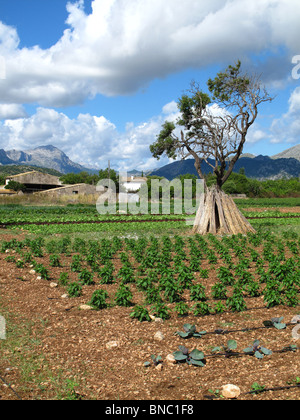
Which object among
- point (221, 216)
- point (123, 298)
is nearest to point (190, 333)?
point (123, 298)

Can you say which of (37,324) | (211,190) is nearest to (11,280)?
(37,324)

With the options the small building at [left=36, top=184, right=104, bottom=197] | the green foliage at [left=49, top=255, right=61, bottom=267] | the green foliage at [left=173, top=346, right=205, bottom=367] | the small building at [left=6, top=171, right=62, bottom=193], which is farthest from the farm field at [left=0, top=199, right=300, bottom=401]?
the small building at [left=6, top=171, right=62, bottom=193]

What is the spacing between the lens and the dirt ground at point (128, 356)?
164 inches

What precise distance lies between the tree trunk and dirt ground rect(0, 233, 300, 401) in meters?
9.90

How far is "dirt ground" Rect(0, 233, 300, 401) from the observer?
13.7 feet

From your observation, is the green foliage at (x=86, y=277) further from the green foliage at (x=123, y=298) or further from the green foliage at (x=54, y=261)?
the green foliage at (x=54, y=261)

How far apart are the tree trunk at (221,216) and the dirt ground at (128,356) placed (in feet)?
32.5

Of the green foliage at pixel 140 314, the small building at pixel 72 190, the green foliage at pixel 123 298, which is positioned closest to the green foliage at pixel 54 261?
the green foliage at pixel 123 298

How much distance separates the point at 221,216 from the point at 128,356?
12794mm

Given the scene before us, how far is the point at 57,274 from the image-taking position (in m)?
9.75

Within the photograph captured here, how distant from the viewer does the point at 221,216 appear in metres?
17.2

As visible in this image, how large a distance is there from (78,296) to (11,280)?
200 centimetres

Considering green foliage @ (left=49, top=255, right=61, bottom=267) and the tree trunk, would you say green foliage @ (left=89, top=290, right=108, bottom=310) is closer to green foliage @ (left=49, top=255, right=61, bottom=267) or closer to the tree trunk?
green foliage @ (left=49, top=255, right=61, bottom=267)
